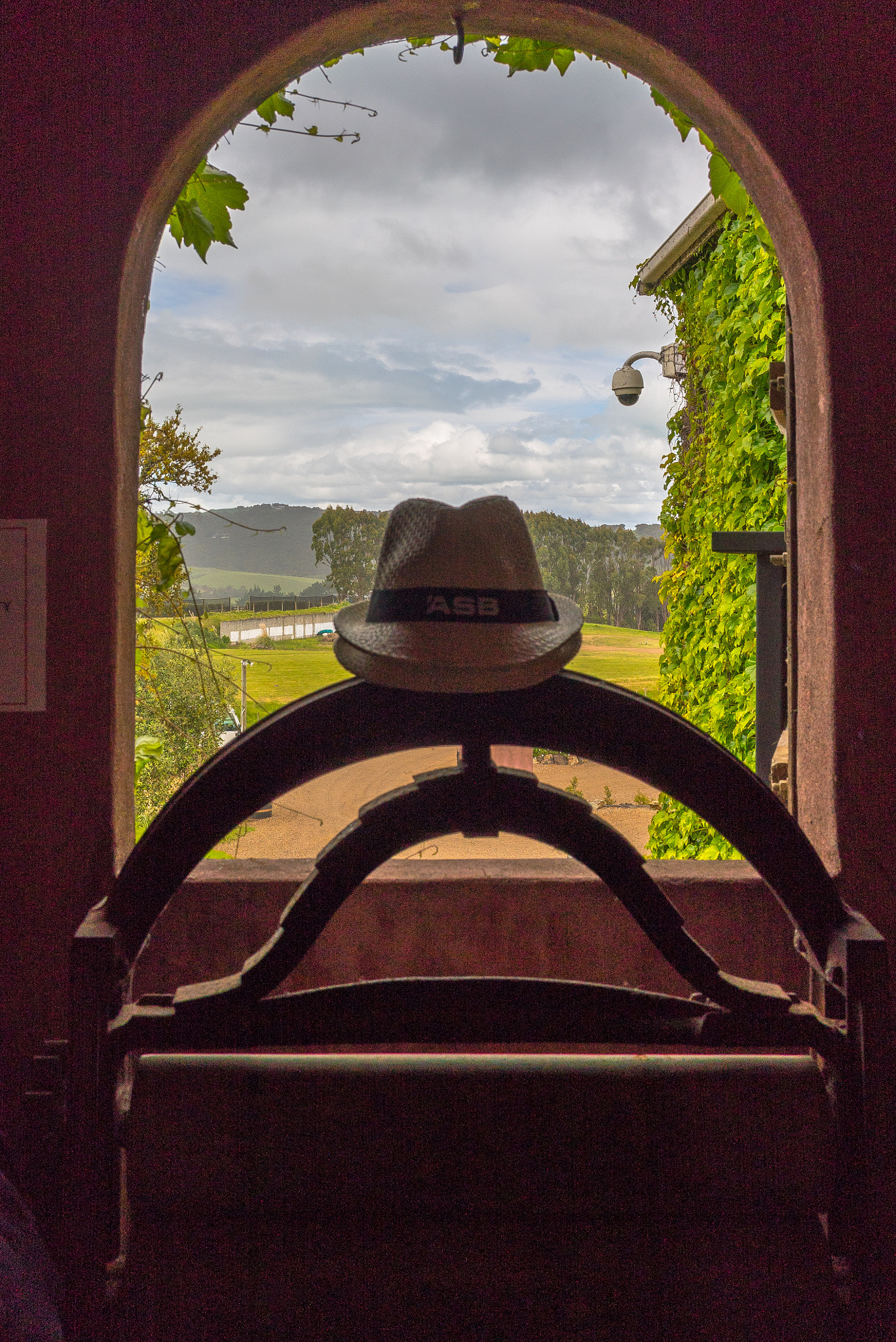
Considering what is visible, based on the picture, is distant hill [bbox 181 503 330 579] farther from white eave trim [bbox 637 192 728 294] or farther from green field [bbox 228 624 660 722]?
white eave trim [bbox 637 192 728 294]

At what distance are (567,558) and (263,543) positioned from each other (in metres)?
0.90

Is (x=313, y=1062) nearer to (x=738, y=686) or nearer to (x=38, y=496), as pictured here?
(x=38, y=496)

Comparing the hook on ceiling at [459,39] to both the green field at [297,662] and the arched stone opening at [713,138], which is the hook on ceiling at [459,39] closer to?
the arched stone opening at [713,138]

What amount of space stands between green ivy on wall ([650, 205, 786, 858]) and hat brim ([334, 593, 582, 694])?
2.89 meters

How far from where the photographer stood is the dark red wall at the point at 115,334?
1191 millimetres

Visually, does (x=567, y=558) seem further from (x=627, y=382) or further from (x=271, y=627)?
(x=627, y=382)

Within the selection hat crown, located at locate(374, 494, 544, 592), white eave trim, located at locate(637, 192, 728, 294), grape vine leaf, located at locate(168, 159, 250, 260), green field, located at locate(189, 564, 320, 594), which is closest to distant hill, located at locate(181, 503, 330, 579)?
green field, located at locate(189, 564, 320, 594)

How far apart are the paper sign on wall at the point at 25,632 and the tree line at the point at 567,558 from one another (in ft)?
2.79

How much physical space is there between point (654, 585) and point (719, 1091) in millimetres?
4247

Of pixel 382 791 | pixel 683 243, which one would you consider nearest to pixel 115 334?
pixel 382 791

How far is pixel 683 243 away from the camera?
14.4 feet

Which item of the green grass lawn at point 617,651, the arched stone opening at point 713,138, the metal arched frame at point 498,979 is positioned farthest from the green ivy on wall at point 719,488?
the metal arched frame at point 498,979

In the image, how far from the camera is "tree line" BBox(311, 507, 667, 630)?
233 centimetres

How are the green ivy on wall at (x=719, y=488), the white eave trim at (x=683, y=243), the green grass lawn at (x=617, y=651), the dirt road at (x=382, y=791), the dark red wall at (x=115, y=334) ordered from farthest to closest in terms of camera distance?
1. the dirt road at (x=382, y=791)
2. the white eave trim at (x=683, y=243)
3. the green ivy on wall at (x=719, y=488)
4. the green grass lawn at (x=617, y=651)
5. the dark red wall at (x=115, y=334)
